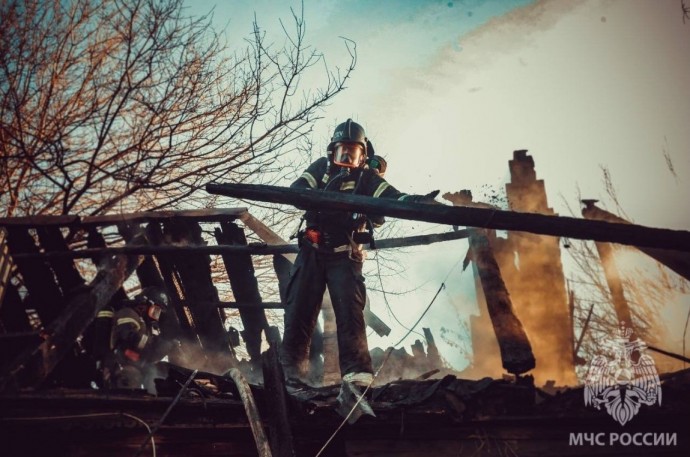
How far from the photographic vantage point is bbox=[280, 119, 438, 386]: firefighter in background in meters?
4.41

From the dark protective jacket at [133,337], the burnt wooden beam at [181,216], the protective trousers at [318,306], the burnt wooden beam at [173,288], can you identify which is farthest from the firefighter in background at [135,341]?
the protective trousers at [318,306]

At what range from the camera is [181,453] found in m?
3.31

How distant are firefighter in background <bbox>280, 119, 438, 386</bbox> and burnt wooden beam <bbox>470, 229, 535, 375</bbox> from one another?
47.1 inches

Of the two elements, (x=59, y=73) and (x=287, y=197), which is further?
(x=59, y=73)

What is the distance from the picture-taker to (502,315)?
384cm

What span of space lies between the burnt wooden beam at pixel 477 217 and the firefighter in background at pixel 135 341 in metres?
3.53

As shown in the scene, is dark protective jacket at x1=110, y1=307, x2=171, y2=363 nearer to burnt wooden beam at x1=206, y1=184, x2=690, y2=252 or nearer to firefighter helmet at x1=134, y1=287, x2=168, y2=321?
firefighter helmet at x1=134, y1=287, x2=168, y2=321

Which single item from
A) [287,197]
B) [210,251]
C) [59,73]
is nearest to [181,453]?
[287,197]

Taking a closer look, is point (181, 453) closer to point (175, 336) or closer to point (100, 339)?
point (100, 339)

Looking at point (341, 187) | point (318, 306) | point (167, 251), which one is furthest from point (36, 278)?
point (341, 187)

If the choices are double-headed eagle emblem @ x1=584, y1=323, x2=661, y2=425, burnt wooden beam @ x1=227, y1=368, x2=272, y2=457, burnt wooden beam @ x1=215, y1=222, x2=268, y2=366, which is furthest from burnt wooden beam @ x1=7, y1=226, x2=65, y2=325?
double-headed eagle emblem @ x1=584, y1=323, x2=661, y2=425

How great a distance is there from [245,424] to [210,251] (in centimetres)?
293

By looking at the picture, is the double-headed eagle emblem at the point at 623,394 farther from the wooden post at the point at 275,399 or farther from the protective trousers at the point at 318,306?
the wooden post at the point at 275,399

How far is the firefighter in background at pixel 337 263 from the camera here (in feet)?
14.5
